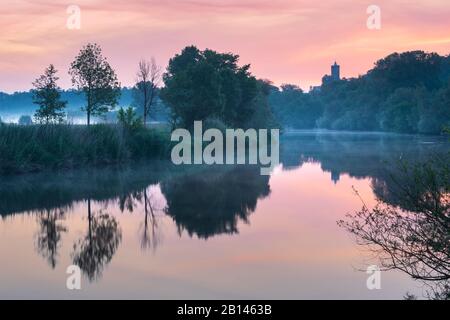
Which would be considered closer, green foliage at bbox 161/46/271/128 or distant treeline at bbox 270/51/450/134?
green foliage at bbox 161/46/271/128

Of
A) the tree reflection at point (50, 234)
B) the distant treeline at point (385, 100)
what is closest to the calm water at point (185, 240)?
the tree reflection at point (50, 234)

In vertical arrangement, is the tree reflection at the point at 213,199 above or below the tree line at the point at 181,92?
below

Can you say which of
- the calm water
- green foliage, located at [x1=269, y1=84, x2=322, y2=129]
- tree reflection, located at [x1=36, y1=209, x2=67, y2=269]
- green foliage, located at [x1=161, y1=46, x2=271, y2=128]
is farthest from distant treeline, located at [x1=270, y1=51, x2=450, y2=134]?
tree reflection, located at [x1=36, y1=209, x2=67, y2=269]

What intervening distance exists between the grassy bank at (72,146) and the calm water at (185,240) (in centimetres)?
212

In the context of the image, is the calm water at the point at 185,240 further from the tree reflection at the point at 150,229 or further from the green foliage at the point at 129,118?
the green foliage at the point at 129,118

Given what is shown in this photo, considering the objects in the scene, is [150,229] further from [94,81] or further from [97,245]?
[94,81]

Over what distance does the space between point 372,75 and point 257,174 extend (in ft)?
272

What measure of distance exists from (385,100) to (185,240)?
90238 mm

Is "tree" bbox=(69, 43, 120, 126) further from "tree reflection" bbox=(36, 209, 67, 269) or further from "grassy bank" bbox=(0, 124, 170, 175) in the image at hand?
"tree reflection" bbox=(36, 209, 67, 269)

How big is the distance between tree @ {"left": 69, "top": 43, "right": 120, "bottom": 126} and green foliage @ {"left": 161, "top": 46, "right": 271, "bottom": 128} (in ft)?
19.1

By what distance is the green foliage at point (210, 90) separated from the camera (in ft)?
137

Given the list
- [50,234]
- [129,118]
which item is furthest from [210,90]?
[50,234]

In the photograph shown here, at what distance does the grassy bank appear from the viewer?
78.4ft
